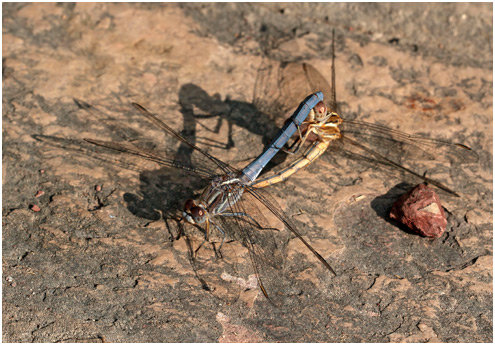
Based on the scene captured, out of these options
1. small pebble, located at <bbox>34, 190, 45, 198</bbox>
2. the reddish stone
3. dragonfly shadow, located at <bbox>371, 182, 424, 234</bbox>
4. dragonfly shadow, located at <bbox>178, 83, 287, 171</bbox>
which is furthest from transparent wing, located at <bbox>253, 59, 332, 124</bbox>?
small pebble, located at <bbox>34, 190, 45, 198</bbox>

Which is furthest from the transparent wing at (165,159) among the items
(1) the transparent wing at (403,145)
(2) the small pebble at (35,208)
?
(1) the transparent wing at (403,145)

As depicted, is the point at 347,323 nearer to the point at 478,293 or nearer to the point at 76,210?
the point at 478,293

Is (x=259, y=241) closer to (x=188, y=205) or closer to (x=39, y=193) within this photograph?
(x=188, y=205)

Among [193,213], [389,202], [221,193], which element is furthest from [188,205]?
[389,202]

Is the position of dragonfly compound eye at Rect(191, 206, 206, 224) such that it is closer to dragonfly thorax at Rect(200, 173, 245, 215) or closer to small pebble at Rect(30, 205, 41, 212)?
dragonfly thorax at Rect(200, 173, 245, 215)

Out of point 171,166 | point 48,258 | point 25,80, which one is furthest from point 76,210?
point 25,80

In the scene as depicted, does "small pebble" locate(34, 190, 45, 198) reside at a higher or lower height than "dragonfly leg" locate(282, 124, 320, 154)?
lower
